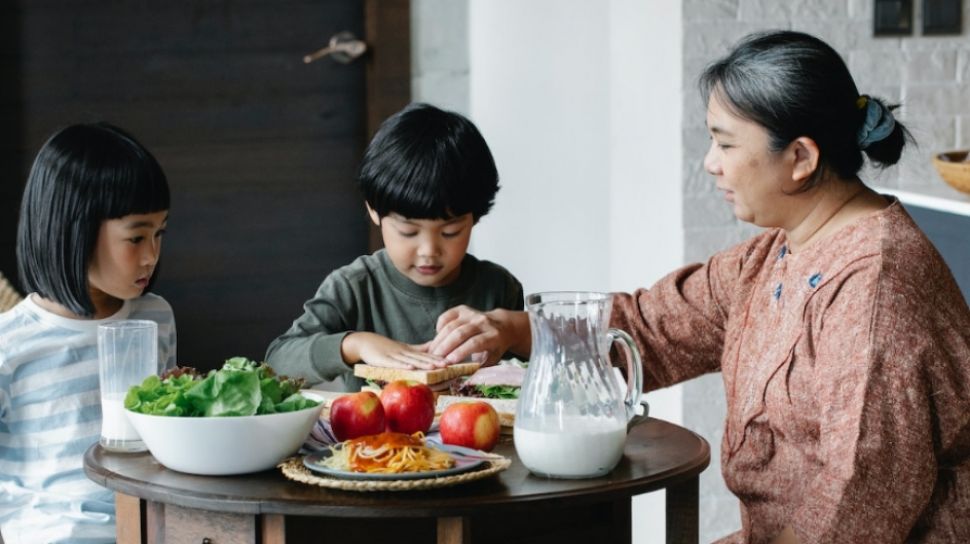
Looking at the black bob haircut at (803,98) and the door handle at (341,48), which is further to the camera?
the door handle at (341,48)

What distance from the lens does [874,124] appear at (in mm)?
1807

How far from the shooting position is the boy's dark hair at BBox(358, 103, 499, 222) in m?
2.17

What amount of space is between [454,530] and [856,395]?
51 centimetres

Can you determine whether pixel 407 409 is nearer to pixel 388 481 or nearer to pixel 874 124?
pixel 388 481

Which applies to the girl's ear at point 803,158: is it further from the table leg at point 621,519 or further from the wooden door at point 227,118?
the wooden door at point 227,118

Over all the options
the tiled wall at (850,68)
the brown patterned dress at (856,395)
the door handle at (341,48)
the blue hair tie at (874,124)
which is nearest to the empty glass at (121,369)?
the brown patterned dress at (856,395)

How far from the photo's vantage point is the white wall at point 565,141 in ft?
11.1

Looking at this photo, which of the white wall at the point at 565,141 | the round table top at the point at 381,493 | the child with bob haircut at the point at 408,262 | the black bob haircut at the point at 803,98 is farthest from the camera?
the white wall at the point at 565,141

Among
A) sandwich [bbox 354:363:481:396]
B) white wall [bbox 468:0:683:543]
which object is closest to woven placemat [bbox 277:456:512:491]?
sandwich [bbox 354:363:481:396]

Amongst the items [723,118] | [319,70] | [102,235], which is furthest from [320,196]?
[723,118]

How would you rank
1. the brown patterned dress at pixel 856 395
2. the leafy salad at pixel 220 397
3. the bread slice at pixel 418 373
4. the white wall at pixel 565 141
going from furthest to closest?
the white wall at pixel 565 141, the bread slice at pixel 418 373, the brown patterned dress at pixel 856 395, the leafy salad at pixel 220 397

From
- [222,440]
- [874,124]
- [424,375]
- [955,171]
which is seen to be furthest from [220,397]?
[955,171]

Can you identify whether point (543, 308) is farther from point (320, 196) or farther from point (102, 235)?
point (320, 196)

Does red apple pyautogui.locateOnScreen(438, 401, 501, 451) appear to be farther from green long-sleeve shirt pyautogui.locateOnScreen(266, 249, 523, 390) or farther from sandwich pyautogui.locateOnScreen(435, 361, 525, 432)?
green long-sleeve shirt pyautogui.locateOnScreen(266, 249, 523, 390)
